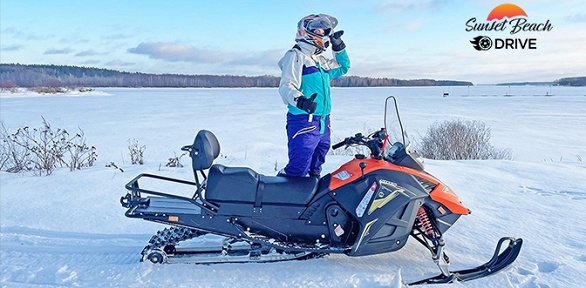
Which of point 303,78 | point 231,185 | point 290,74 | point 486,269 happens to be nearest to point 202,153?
point 231,185

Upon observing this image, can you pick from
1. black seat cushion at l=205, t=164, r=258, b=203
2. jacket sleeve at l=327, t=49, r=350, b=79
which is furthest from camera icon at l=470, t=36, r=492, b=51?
black seat cushion at l=205, t=164, r=258, b=203

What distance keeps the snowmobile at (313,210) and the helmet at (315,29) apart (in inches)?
33.7

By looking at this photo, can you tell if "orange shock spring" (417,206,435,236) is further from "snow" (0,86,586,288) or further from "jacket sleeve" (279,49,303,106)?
"jacket sleeve" (279,49,303,106)

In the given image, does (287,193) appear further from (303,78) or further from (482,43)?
(482,43)

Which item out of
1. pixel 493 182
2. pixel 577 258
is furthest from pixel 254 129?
pixel 577 258

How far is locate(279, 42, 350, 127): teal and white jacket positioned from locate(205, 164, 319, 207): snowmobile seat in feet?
1.90

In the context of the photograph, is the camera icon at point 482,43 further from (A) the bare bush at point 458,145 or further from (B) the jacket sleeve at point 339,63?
(B) the jacket sleeve at point 339,63

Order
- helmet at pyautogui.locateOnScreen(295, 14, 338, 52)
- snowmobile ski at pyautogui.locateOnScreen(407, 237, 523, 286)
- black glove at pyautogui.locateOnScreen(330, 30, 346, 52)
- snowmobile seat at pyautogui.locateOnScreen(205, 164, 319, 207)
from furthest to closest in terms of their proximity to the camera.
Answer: black glove at pyautogui.locateOnScreen(330, 30, 346, 52) → helmet at pyautogui.locateOnScreen(295, 14, 338, 52) → snowmobile seat at pyautogui.locateOnScreen(205, 164, 319, 207) → snowmobile ski at pyautogui.locateOnScreen(407, 237, 523, 286)

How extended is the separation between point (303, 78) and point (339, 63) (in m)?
0.62

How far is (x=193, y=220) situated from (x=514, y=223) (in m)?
2.61

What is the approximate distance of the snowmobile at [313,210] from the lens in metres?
2.72

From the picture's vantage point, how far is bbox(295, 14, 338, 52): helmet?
3.19 m

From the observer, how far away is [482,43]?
7996mm

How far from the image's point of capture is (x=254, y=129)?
12523mm
